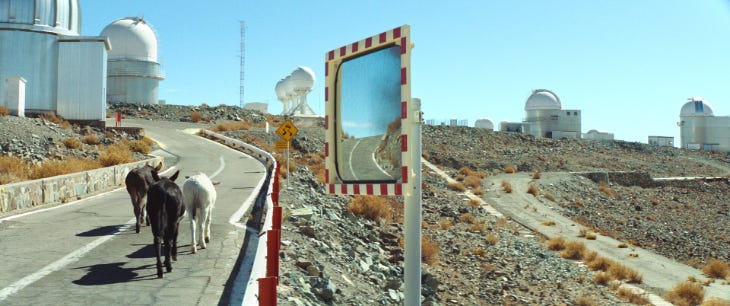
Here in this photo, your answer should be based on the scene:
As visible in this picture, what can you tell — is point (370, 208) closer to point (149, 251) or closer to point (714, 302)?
point (714, 302)

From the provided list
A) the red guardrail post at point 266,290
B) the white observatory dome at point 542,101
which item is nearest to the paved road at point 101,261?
the red guardrail post at point 266,290

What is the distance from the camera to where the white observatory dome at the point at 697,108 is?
269 ft

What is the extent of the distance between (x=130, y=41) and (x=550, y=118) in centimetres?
4884

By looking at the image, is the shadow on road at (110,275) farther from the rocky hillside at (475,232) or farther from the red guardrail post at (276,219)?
the red guardrail post at (276,219)

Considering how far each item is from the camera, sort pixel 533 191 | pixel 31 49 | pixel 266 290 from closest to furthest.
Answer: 1. pixel 266 290
2. pixel 533 191
3. pixel 31 49

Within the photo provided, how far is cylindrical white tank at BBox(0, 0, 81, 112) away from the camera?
35.1m

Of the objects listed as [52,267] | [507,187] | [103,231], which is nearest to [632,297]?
[103,231]

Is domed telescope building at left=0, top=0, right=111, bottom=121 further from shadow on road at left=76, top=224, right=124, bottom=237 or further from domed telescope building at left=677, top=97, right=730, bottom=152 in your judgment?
domed telescope building at left=677, top=97, right=730, bottom=152

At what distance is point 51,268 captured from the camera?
7445 millimetres

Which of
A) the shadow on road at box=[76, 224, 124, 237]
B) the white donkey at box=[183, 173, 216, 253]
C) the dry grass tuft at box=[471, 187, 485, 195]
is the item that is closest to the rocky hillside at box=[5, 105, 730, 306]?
the dry grass tuft at box=[471, 187, 485, 195]

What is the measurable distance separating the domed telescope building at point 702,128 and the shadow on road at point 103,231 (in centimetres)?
8280

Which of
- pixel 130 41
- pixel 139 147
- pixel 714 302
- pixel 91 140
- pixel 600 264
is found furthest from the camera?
pixel 130 41

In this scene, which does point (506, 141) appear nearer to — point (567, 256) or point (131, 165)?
point (567, 256)

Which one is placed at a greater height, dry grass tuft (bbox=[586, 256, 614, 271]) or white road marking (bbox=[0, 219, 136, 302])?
white road marking (bbox=[0, 219, 136, 302])
